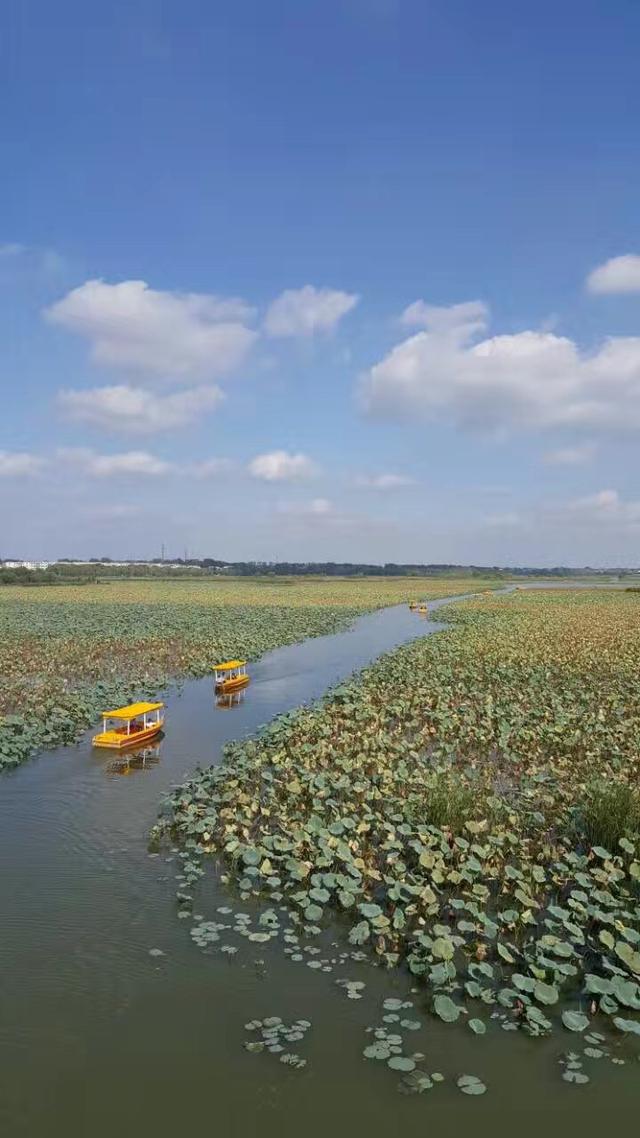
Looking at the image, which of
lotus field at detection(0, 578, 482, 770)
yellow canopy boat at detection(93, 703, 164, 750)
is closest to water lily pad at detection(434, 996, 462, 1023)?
yellow canopy boat at detection(93, 703, 164, 750)

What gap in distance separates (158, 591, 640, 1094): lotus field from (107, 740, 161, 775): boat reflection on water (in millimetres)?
1756

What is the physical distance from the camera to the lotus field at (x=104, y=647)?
19.0m

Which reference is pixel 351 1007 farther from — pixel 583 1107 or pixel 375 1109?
pixel 583 1107

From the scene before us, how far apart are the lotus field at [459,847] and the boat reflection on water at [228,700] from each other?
162 inches

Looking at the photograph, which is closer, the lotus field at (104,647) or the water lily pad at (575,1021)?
the water lily pad at (575,1021)

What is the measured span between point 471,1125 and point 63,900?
18.9ft

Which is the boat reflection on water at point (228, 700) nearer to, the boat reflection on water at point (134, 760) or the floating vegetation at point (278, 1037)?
the boat reflection on water at point (134, 760)

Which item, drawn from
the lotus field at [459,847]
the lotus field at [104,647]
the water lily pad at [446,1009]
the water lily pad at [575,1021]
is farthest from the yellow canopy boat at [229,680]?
the water lily pad at [575,1021]

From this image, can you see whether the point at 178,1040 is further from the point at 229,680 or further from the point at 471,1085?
the point at 229,680

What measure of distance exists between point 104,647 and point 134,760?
1748 centimetres

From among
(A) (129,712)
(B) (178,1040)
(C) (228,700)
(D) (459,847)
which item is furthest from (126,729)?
(B) (178,1040)

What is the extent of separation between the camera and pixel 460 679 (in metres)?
23.2

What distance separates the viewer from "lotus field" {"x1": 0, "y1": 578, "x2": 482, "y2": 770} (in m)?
19.0

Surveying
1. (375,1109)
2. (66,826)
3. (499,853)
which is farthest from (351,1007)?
(66,826)
